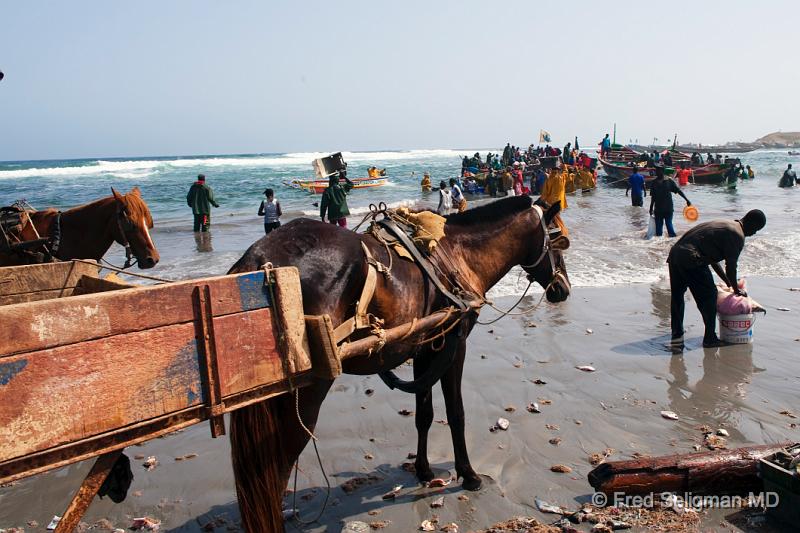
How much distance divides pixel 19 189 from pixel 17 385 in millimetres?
59450

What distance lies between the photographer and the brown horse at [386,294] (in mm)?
3242

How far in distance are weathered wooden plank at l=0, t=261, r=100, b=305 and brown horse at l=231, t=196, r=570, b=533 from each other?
1214 millimetres

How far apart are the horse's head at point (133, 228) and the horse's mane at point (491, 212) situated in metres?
4.18

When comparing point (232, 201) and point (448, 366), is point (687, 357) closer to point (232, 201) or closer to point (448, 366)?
point (448, 366)

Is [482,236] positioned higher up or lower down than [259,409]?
higher up

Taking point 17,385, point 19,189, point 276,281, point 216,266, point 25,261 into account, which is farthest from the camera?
point 19,189

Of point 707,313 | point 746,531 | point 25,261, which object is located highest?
point 25,261

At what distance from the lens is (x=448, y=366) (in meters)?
4.20

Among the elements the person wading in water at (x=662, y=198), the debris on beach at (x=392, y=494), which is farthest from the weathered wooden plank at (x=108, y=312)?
the person wading in water at (x=662, y=198)

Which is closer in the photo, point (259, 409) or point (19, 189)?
point (259, 409)

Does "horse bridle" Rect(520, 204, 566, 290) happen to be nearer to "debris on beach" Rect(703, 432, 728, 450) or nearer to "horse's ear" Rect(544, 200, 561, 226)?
"horse's ear" Rect(544, 200, 561, 226)

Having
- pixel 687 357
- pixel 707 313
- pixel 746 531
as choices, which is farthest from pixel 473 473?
pixel 707 313

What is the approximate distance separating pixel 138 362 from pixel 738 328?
7.32 meters

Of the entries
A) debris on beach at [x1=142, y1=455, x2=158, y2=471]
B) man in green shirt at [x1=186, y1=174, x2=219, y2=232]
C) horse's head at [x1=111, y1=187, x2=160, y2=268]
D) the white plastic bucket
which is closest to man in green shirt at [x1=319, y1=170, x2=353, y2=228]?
man in green shirt at [x1=186, y1=174, x2=219, y2=232]
